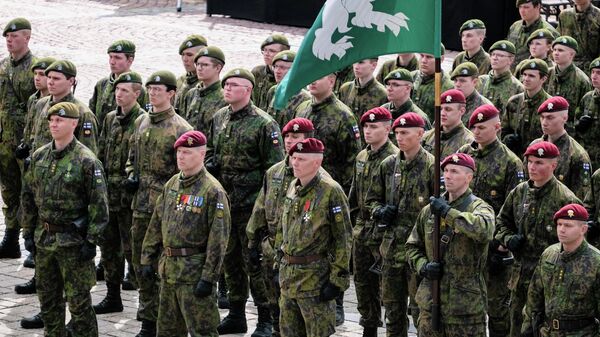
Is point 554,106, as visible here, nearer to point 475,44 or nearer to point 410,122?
point 410,122

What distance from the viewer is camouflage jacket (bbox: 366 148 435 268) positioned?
1348 centimetres

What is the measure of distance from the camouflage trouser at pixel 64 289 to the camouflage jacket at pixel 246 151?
1.86m

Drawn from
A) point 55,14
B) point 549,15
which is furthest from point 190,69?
point 55,14

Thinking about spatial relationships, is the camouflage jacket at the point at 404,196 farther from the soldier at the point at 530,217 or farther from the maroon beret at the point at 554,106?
the maroon beret at the point at 554,106

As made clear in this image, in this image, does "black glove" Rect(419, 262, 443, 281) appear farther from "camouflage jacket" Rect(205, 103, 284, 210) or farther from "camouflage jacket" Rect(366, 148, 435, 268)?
"camouflage jacket" Rect(205, 103, 284, 210)

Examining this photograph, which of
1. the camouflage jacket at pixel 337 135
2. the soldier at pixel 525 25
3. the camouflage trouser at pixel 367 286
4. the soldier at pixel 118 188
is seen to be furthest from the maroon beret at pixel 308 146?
the soldier at pixel 525 25

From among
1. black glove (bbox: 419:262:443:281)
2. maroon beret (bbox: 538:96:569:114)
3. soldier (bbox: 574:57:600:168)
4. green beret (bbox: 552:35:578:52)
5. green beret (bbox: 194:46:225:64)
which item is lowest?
black glove (bbox: 419:262:443:281)

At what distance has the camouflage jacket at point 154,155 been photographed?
14.6 meters

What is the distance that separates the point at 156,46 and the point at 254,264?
16.5m

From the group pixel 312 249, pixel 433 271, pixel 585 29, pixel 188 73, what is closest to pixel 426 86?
pixel 188 73

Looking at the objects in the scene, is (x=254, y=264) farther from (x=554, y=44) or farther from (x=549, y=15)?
(x=549, y=15)

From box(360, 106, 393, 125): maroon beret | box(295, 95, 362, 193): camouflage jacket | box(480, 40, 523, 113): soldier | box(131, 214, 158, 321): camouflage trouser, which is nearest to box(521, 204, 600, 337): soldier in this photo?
box(360, 106, 393, 125): maroon beret

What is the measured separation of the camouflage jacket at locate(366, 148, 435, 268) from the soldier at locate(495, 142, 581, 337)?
28.7 inches

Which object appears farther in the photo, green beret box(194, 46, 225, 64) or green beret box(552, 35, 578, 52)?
green beret box(552, 35, 578, 52)
